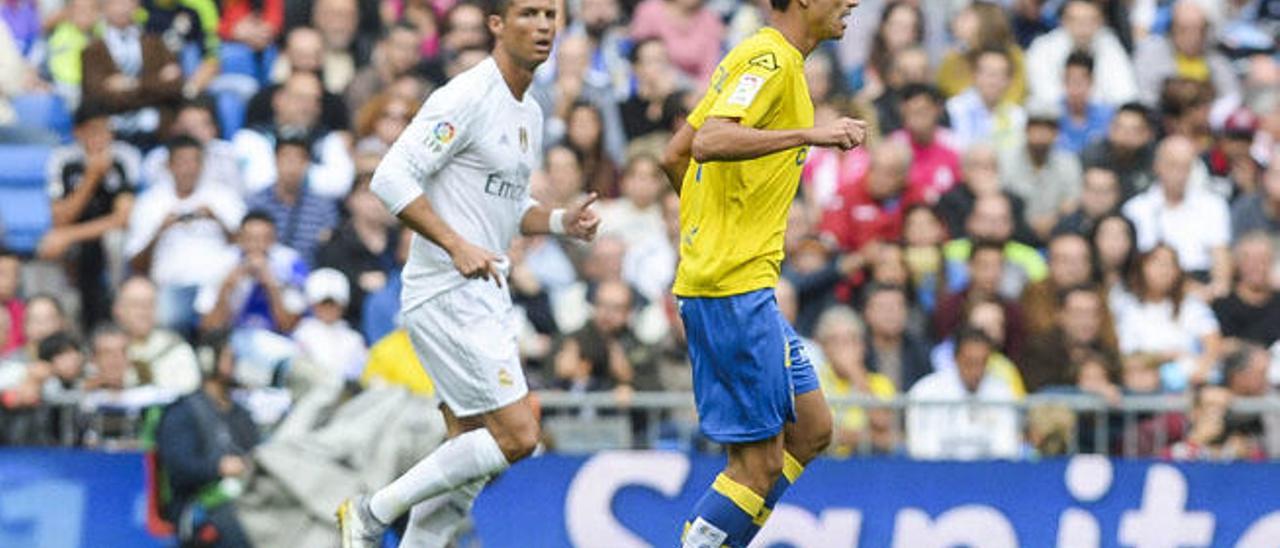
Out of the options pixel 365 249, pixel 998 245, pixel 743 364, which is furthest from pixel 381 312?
pixel 743 364

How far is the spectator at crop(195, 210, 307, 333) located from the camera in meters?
17.6

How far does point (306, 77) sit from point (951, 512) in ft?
19.9

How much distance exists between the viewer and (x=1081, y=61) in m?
19.9

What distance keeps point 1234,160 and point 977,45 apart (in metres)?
1.94

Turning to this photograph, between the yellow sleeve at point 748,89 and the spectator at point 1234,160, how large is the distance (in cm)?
833

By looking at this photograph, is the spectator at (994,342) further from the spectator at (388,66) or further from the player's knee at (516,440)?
the player's knee at (516,440)

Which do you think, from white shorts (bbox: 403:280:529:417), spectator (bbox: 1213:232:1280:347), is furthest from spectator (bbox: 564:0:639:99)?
white shorts (bbox: 403:280:529:417)

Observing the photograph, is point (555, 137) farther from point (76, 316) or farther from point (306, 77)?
point (76, 316)

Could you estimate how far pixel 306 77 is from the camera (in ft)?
63.3

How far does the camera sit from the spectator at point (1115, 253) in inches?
706

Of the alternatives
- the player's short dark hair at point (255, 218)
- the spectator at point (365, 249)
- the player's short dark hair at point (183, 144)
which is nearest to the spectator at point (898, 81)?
the spectator at point (365, 249)

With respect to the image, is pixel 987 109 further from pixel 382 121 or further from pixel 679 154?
pixel 679 154

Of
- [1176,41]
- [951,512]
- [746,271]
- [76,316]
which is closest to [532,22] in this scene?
[746,271]

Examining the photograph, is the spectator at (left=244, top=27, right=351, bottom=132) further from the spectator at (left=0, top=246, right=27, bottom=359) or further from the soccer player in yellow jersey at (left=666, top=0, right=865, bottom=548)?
the soccer player in yellow jersey at (left=666, top=0, right=865, bottom=548)
